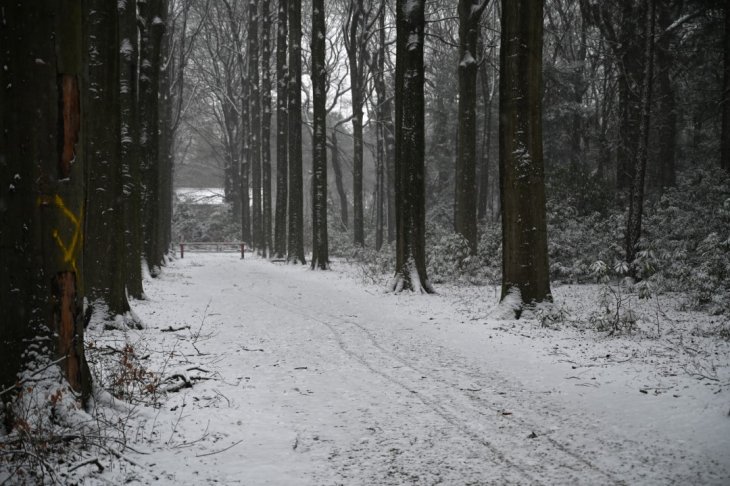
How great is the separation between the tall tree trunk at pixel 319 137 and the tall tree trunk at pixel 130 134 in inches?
360

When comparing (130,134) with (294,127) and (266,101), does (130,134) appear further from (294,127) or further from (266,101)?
(266,101)

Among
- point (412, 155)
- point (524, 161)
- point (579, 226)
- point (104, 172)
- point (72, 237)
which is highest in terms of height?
point (412, 155)

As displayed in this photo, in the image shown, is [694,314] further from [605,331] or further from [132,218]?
[132,218]

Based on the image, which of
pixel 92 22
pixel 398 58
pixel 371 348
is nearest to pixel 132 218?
pixel 92 22

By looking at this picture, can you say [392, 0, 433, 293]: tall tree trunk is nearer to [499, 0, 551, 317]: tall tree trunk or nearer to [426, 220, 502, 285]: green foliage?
[426, 220, 502, 285]: green foliage

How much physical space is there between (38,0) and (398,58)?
449 inches

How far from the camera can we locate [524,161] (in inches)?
330

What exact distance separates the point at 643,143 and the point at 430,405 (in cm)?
1040

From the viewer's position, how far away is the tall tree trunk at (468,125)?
51.1 ft

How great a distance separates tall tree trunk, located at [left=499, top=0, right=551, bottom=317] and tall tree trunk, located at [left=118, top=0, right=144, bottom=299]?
7170mm

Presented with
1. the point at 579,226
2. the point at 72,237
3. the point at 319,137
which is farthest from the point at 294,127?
the point at 72,237

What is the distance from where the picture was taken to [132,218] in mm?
11227

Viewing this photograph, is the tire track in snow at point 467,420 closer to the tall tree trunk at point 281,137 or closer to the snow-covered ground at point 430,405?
the snow-covered ground at point 430,405

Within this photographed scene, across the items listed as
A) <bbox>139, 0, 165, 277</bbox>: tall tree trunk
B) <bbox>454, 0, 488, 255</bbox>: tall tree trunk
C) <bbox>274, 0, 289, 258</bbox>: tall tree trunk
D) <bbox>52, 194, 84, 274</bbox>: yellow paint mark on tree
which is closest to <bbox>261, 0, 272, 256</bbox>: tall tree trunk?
<bbox>274, 0, 289, 258</bbox>: tall tree trunk
